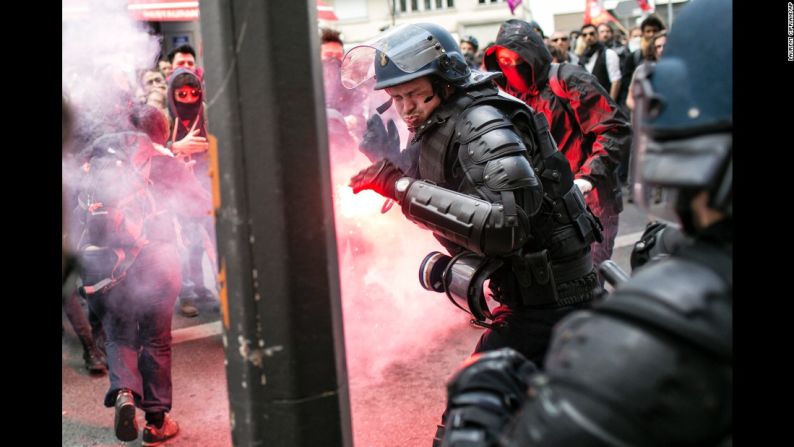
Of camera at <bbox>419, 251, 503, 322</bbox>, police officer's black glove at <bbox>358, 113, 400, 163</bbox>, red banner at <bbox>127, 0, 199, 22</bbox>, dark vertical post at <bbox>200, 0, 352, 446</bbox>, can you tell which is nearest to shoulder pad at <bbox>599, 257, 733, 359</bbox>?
dark vertical post at <bbox>200, 0, 352, 446</bbox>

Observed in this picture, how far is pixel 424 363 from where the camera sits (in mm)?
5000

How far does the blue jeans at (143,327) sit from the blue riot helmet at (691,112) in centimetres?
323

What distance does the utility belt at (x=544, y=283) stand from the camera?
2.87 meters

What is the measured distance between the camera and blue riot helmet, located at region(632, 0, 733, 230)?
128cm

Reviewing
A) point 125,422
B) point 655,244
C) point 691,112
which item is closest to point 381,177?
point 655,244

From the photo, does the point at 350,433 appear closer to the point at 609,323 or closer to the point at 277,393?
the point at 277,393

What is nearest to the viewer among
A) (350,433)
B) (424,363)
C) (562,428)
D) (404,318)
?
(562,428)

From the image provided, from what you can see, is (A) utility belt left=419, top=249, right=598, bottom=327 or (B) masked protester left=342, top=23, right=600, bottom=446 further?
(A) utility belt left=419, top=249, right=598, bottom=327

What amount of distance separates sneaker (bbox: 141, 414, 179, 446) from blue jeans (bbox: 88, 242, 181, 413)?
0.32ft

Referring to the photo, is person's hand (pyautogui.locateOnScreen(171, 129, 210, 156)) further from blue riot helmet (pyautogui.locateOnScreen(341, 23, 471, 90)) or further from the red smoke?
blue riot helmet (pyautogui.locateOnScreen(341, 23, 471, 90))

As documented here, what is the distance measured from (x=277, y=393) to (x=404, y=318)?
3.92m

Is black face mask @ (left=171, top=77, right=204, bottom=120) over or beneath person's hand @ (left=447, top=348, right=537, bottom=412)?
over
